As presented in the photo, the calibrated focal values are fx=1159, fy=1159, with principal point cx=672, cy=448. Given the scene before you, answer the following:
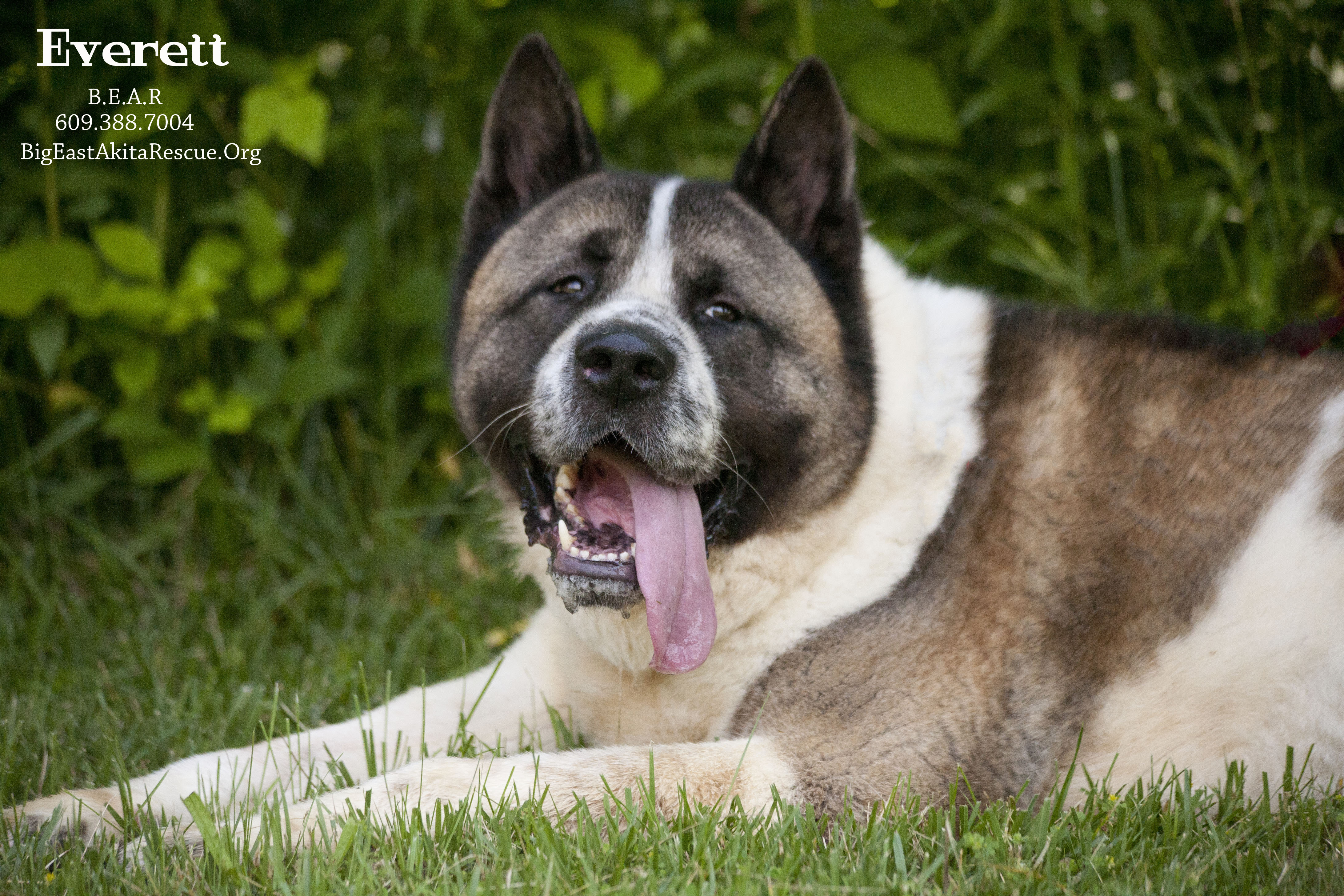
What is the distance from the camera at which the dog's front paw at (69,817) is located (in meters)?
2.13

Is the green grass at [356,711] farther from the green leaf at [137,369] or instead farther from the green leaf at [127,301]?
the green leaf at [127,301]

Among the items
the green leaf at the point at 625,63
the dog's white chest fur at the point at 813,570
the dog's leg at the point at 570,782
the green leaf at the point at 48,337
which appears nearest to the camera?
the dog's leg at the point at 570,782

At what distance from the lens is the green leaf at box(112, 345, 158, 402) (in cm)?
382

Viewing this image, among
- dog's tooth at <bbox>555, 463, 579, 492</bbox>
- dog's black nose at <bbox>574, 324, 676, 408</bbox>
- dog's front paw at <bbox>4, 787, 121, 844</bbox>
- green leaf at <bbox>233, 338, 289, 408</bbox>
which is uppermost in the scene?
green leaf at <bbox>233, 338, 289, 408</bbox>

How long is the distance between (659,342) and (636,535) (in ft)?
1.31

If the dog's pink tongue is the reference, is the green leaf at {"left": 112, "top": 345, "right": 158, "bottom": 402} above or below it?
above

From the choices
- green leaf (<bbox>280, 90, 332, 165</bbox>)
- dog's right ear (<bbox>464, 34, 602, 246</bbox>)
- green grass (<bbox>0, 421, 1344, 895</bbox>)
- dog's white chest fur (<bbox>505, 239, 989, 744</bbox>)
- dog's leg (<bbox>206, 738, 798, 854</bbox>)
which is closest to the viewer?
green grass (<bbox>0, 421, 1344, 895</bbox>)

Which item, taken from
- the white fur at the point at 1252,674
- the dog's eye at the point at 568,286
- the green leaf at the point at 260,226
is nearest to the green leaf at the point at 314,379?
the green leaf at the point at 260,226

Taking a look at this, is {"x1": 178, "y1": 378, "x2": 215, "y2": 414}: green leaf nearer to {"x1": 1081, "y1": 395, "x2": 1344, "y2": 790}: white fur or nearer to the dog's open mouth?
the dog's open mouth

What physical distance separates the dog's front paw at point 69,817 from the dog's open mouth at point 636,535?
37.8 inches

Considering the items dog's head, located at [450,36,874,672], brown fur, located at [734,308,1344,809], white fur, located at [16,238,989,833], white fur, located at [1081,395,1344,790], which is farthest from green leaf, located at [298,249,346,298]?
white fur, located at [1081,395,1344,790]

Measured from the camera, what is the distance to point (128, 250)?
3.72 m

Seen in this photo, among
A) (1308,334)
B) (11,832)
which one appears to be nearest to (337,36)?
(11,832)

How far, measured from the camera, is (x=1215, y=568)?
2.35 meters
